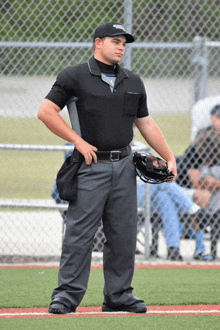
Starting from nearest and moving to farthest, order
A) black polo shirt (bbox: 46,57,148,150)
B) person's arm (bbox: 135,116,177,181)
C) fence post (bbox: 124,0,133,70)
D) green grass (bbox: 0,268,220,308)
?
black polo shirt (bbox: 46,57,148,150), person's arm (bbox: 135,116,177,181), green grass (bbox: 0,268,220,308), fence post (bbox: 124,0,133,70)

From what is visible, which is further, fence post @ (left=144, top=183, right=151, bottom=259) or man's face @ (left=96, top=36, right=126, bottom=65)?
fence post @ (left=144, top=183, right=151, bottom=259)

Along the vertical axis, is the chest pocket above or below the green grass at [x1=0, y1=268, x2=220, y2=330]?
above

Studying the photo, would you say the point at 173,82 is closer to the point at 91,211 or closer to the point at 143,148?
the point at 143,148

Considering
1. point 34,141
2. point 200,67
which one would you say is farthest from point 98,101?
point 34,141

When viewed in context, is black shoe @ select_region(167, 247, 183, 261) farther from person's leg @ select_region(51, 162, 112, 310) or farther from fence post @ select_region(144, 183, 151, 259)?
person's leg @ select_region(51, 162, 112, 310)

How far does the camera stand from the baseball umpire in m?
3.13

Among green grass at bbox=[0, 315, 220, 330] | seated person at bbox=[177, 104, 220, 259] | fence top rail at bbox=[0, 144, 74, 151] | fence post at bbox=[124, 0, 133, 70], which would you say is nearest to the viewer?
green grass at bbox=[0, 315, 220, 330]

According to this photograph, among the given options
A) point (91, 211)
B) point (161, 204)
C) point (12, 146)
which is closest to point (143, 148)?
point (161, 204)

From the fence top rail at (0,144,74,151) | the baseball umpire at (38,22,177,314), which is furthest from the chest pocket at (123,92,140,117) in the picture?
the fence top rail at (0,144,74,151)

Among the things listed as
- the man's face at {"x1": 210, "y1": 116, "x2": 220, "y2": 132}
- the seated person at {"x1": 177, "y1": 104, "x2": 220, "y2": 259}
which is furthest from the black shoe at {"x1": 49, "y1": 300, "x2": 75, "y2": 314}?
the man's face at {"x1": 210, "y1": 116, "x2": 220, "y2": 132}

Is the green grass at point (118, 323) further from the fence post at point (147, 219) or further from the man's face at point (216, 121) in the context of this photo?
the man's face at point (216, 121)

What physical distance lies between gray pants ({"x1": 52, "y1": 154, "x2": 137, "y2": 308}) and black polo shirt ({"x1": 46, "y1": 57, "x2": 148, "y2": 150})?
0.16 metres

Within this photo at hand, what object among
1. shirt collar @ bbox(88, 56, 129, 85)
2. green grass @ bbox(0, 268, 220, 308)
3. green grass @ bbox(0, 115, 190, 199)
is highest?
shirt collar @ bbox(88, 56, 129, 85)

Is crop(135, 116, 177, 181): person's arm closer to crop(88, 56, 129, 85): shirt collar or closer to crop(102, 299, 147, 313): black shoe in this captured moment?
crop(88, 56, 129, 85): shirt collar
